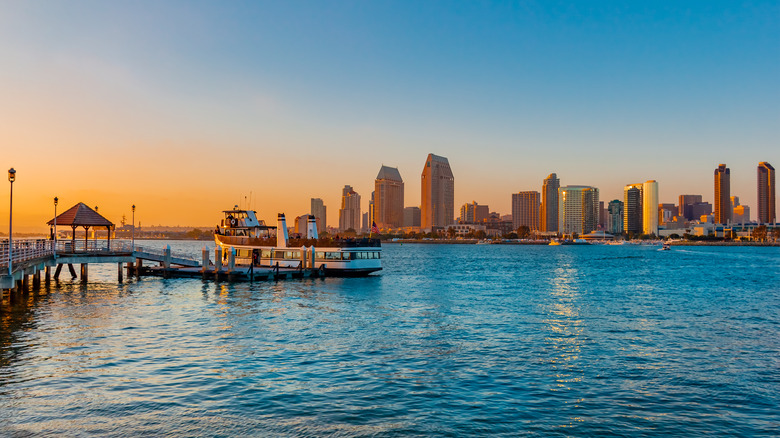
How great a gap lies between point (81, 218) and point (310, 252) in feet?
92.8

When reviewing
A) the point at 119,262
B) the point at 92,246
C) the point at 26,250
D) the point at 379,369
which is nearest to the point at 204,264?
the point at 119,262

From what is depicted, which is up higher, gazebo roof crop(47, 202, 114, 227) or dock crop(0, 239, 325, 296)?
gazebo roof crop(47, 202, 114, 227)

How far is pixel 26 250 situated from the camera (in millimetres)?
48844

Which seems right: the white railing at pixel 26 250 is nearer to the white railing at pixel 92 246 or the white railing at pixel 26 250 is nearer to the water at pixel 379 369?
the white railing at pixel 92 246

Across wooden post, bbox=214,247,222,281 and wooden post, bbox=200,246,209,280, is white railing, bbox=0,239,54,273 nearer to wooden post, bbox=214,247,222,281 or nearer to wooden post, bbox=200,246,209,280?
wooden post, bbox=200,246,209,280

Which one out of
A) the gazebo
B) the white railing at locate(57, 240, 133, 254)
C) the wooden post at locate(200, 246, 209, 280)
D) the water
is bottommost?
the water

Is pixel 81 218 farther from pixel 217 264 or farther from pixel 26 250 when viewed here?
pixel 217 264

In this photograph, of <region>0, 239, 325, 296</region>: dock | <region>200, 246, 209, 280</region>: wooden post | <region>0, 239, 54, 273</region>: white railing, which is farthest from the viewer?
<region>200, 246, 209, 280</region>: wooden post

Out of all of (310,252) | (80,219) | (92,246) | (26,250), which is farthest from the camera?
(310,252)

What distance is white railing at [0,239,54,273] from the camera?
40906mm

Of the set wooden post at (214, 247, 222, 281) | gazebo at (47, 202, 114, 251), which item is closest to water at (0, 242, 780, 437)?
gazebo at (47, 202, 114, 251)

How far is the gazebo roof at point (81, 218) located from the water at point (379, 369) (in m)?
14.4

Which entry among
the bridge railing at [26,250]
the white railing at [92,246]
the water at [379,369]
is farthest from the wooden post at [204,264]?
the water at [379,369]

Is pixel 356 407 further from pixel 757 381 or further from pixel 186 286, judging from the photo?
pixel 186 286
